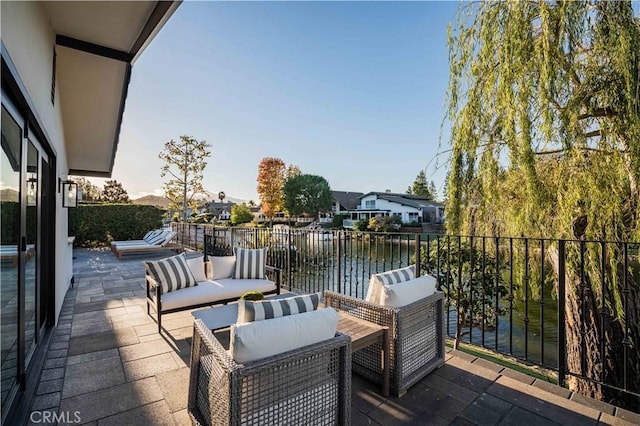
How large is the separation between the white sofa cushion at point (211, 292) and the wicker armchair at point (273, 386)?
1782 mm

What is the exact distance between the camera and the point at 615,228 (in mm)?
2861

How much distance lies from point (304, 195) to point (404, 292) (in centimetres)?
3108

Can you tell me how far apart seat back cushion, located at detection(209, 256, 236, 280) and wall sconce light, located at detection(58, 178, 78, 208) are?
2.45 m

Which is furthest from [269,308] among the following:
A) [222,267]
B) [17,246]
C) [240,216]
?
[240,216]

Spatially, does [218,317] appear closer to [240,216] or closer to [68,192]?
[68,192]

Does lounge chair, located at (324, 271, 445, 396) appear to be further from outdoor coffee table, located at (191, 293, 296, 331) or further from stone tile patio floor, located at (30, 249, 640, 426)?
outdoor coffee table, located at (191, 293, 296, 331)

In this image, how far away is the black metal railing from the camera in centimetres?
259

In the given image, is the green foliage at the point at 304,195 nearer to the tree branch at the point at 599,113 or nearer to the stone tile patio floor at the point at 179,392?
the stone tile patio floor at the point at 179,392

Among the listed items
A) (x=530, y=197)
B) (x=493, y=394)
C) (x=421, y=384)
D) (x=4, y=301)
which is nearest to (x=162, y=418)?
(x=4, y=301)

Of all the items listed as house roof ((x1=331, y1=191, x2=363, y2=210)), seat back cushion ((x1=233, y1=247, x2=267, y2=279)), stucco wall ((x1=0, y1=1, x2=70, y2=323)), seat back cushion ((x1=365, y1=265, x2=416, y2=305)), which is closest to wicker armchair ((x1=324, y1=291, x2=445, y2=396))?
seat back cushion ((x1=365, y1=265, x2=416, y2=305))

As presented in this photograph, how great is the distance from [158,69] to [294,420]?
666 centimetres

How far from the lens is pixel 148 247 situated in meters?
9.52

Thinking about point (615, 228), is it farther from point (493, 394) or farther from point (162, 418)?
point (162, 418)

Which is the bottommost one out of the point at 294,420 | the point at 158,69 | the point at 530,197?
the point at 294,420
